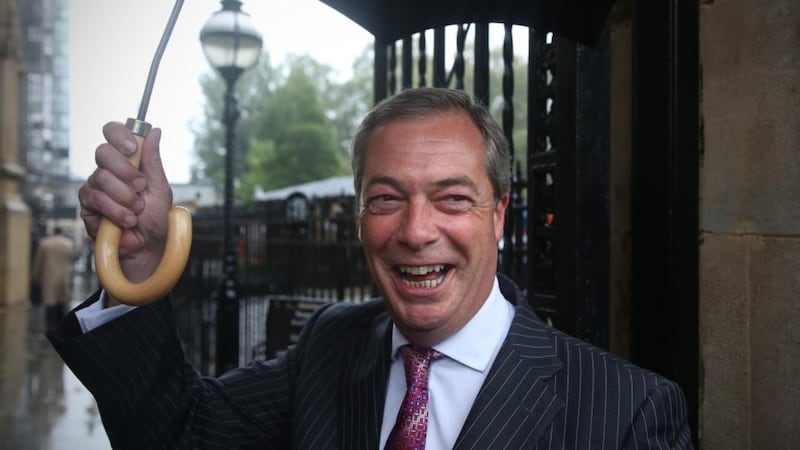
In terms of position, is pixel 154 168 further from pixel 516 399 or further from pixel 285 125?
pixel 285 125

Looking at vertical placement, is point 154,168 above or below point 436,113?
below

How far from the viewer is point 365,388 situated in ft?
6.56

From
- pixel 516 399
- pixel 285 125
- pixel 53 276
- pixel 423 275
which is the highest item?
pixel 285 125

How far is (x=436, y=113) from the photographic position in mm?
1904

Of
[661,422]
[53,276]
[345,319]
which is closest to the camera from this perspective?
[661,422]

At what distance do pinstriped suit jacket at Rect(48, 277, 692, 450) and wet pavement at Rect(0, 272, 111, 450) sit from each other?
476 cm

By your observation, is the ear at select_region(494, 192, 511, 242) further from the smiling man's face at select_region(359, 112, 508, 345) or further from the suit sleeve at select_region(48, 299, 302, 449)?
the suit sleeve at select_region(48, 299, 302, 449)

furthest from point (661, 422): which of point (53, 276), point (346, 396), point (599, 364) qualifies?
point (53, 276)

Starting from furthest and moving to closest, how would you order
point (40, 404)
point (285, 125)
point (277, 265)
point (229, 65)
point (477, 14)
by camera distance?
point (285, 125) < point (277, 265) < point (40, 404) < point (229, 65) < point (477, 14)

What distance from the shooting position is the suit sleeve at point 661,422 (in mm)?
1654

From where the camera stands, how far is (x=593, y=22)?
230cm

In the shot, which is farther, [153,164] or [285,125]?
[285,125]

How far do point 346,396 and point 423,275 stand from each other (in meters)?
0.49

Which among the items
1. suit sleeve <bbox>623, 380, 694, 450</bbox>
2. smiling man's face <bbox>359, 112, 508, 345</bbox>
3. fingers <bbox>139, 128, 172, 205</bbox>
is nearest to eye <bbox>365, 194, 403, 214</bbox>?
smiling man's face <bbox>359, 112, 508, 345</bbox>
